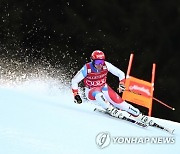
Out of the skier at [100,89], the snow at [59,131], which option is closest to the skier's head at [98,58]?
the skier at [100,89]

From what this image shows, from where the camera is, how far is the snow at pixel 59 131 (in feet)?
12.6

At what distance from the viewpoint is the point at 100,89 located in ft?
20.1

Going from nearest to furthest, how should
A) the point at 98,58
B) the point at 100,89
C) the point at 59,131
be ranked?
1. the point at 59,131
2. the point at 98,58
3. the point at 100,89

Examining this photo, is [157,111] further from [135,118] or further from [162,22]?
[135,118]

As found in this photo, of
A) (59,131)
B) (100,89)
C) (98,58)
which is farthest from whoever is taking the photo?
(100,89)

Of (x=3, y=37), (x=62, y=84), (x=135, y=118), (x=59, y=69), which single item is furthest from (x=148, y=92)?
(x=3, y=37)

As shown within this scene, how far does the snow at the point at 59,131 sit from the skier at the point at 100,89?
417 millimetres

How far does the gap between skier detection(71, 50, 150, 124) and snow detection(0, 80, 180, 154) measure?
0.42 metres

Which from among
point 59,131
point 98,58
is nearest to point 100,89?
point 98,58

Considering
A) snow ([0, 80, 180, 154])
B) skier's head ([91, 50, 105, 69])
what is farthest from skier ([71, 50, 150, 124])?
snow ([0, 80, 180, 154])

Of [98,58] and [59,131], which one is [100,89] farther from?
[59,131]

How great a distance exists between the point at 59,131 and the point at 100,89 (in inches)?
72.7

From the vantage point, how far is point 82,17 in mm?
11062

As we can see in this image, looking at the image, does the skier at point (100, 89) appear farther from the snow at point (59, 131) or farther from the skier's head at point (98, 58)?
the snow at point (59, 131)
